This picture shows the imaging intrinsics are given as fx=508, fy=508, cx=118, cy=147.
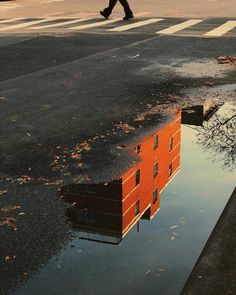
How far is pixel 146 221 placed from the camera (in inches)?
205

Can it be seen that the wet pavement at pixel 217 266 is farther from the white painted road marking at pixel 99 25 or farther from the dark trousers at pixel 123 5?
the dark trousers at pixel 123 5

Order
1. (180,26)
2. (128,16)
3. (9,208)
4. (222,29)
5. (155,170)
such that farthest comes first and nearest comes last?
(128,16), (180,26), (222,29), (155,170), (9,208)

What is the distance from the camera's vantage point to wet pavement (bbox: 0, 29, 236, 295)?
433cm

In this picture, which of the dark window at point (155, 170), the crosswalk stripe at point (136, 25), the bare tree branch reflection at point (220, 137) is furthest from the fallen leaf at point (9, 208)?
the crosswalk stripe at point (136, 25)

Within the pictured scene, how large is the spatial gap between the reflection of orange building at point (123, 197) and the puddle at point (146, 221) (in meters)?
Answer: 0.01

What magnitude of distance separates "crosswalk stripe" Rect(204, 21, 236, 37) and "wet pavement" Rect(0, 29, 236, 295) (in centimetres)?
653

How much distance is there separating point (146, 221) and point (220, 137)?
288 cm

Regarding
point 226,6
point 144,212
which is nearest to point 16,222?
point 144,212

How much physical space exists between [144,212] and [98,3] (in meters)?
28.6

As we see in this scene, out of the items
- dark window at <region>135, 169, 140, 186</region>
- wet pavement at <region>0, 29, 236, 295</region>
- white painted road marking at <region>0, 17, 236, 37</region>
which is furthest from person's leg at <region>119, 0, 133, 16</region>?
dark window at <region>135, 169, 140, 186</region>

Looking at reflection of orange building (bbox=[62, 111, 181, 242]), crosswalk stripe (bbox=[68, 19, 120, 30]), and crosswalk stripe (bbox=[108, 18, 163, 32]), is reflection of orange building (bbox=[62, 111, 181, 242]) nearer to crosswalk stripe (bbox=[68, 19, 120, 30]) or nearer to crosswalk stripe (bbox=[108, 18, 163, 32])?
crosswalk stripe (bbox=[108, 18, 163, 32])

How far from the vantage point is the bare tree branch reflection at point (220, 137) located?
697cm

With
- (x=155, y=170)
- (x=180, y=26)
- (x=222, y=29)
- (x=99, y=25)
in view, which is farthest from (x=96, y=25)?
(x=155, y=170)

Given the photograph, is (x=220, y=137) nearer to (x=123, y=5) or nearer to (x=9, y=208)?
(x=9, y=208)
